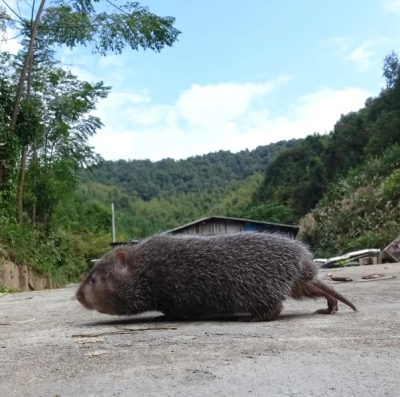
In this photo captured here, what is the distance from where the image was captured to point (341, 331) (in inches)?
118

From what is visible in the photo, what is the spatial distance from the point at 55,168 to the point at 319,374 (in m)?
20.6

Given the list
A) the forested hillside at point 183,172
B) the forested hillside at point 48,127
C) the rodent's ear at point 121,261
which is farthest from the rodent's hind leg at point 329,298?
the forested hillside at point 183,172

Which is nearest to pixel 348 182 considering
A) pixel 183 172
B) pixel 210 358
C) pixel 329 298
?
pixel 329 298

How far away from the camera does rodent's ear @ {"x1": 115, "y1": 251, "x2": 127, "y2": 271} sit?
397 centimetres

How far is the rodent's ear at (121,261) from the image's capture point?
397 cm

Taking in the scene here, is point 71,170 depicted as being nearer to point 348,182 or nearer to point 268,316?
point 348,182

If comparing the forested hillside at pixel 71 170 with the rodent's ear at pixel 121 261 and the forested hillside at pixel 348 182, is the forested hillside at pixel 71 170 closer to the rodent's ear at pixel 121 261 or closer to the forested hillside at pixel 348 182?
the forested hillside at pixel 348 182

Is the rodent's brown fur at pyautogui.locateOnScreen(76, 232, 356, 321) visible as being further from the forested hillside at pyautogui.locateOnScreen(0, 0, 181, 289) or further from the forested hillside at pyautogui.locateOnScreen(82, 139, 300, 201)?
the forested hillside at pyautogui.locateOnScreen(82, 139, 300, 201)

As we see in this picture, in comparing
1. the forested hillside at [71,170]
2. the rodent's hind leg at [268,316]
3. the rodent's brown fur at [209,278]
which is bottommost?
the rodent's hind leg at [268,316]

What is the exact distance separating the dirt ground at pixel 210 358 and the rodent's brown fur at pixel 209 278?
14 cm

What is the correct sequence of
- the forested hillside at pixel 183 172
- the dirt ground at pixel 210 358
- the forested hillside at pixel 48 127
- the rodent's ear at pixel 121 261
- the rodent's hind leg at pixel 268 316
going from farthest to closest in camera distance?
the forested hillside at pixel 183 172, the forested hillside at pixel 48 127, the rodent's ear at pixel 121 261, the rodent's hind leg at pixel 268 316, the dirt ground at pixel 210 358

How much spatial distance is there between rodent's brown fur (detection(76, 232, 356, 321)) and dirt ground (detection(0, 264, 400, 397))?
0.14 metres

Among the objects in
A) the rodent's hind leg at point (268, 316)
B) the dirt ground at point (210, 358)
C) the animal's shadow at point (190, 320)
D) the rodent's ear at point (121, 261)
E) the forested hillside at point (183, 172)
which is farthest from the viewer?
the forested hillside at point (183, 172)

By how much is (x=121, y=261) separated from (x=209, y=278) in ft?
2.11
